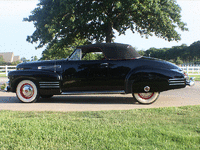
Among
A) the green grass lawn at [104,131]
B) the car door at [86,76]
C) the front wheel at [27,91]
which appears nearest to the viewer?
the green grass lawn at [104,131]

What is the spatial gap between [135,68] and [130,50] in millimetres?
615

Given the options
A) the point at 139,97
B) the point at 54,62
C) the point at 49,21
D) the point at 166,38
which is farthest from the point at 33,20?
the point at 139,97

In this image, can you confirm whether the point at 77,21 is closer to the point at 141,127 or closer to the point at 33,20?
the point at 33,20

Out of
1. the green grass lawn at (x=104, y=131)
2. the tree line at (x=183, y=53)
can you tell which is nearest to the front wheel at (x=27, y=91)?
the green grass lawn at (x=104, y=131)

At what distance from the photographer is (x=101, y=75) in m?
6.57

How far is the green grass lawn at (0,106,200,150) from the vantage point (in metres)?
3.10

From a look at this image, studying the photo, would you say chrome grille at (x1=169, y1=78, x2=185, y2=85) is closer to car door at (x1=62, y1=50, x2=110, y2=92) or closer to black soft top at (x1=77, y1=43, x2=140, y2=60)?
black soft top at (x1=77, y1=43, x2=140, y2=60)

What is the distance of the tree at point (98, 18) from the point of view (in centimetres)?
1728

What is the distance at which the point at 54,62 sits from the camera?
6863 millimetres

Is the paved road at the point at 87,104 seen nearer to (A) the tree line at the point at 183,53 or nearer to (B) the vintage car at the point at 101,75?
(B) the vintage car at the point at 101,75

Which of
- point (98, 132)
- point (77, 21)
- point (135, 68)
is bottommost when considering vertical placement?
point (98, 132)

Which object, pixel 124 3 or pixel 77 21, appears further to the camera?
pixel 77 21

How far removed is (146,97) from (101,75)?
1.49m

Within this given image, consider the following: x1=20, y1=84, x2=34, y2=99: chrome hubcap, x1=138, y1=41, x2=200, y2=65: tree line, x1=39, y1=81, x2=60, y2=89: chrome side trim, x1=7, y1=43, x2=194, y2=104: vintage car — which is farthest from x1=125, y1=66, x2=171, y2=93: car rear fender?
x1=138, y1=41, x2=200, y2=65: tree line
